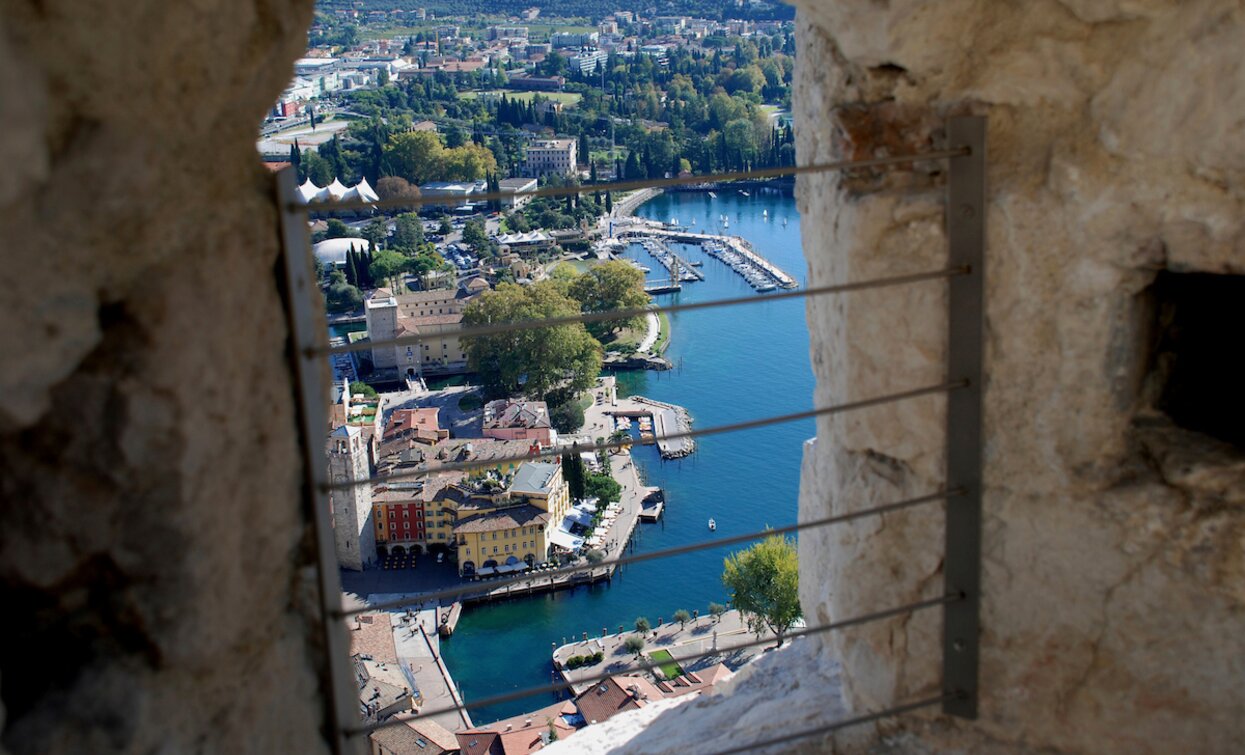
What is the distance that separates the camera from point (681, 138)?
26500 millimetres

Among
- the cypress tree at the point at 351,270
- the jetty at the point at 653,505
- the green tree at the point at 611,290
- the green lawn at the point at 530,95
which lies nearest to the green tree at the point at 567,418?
the green tree at the point at 611,290

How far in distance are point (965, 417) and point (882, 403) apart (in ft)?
0.18

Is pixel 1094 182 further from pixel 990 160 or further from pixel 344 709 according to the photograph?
pixel 344 709

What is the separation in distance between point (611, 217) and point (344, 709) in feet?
75.4

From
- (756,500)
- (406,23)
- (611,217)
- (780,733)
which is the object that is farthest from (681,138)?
(780,733)

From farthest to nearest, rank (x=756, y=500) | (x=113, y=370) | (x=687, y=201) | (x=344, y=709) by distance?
(x=687, y=201)
(x=756, y=500)
(x=344, y=709)
(x=113, y=370)

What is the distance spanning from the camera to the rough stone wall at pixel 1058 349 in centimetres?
75

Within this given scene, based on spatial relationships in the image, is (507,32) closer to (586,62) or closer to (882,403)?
(586,62)

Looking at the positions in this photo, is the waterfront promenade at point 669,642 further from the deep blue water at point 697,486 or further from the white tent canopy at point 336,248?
the white tent canopy at point 336,248

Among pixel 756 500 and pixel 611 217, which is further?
pixel 611 217

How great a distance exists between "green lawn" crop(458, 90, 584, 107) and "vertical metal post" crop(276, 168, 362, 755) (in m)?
30.3

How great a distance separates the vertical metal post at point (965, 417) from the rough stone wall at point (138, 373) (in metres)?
0.41

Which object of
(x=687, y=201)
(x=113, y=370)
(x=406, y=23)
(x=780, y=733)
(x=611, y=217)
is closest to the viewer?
(x=113, y=370)

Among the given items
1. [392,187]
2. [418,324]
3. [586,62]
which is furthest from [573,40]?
[418,324]
